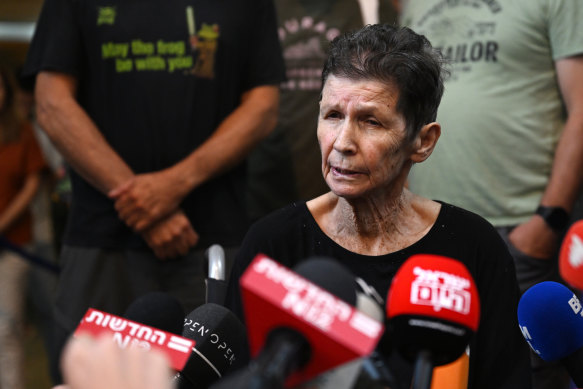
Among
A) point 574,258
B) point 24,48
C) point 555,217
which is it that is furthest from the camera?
point 24,48

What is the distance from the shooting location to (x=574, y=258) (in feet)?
4.05

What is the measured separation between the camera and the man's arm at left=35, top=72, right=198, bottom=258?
8.00ft

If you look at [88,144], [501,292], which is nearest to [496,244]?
[501,292]

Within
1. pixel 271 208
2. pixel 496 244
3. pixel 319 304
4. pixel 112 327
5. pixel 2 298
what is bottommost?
pixel 2 298

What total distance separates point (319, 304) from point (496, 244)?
0.98 meters

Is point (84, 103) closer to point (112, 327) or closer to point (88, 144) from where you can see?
point (88, 144)

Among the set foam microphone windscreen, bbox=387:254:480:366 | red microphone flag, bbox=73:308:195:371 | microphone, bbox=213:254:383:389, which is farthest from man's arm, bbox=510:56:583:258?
microphone, bbox=213:254:383:389

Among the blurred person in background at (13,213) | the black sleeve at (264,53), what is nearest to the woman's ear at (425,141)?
the black sleeve at (264,53)

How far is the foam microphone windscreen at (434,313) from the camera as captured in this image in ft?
3.72

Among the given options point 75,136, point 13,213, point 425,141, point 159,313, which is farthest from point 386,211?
point 13,213

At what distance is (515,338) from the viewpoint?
172 cm

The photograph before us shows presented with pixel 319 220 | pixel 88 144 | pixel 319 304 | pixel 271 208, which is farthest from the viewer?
pixel 271 208

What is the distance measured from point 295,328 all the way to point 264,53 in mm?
1816

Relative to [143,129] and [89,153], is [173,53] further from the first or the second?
[89,153]
